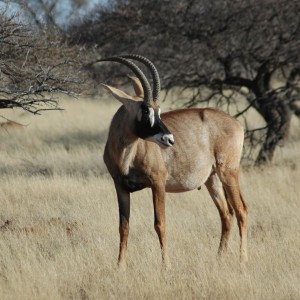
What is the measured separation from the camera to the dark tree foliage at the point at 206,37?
563 inches

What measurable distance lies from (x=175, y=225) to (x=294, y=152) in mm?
7876

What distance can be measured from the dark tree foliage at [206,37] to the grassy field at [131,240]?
1470mm

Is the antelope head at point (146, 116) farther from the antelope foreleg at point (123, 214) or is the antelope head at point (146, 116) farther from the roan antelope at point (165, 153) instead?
the antelope foreleg at point (123, 214)

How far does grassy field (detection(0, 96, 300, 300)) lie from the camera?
6.53 metres

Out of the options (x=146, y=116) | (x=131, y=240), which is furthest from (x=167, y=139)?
(x=131, y=240)

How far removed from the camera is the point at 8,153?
672 inches

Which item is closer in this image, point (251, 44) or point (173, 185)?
Result: point (173, 185)

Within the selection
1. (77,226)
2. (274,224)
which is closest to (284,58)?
(274,224)

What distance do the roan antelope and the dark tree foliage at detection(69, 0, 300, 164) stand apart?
5.55 meters

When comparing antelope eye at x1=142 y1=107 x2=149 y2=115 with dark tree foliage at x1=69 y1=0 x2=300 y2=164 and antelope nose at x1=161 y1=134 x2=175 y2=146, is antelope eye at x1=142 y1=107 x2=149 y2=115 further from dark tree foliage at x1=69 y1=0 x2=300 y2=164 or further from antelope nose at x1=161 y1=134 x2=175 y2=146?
dark tree foliage at x1=69 y1=0 x2=300 y2=164

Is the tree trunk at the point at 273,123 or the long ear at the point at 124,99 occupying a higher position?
the long ear at the point at 124,99

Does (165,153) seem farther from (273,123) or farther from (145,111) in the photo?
(273,123)

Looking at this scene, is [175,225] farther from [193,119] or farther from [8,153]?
[8,153]

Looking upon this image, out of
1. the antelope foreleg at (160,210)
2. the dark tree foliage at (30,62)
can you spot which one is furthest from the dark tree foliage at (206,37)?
the antelope foreleg at (160,210)
